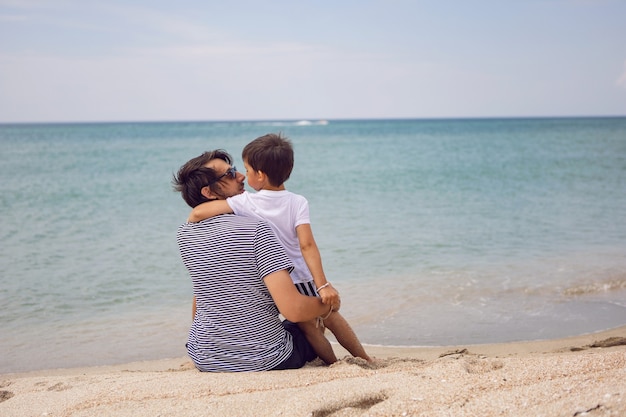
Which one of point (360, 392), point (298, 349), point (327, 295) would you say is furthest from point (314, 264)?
point (360, 392)

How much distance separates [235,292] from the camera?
3.44 metres

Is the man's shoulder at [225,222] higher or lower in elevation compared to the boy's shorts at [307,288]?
higher

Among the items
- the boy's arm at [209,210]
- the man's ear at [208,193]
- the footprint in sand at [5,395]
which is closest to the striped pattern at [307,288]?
the boy's arm at [209,210]

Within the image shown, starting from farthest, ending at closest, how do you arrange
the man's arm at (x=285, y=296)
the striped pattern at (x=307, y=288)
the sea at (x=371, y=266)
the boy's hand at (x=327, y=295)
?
the sea at (x=371, y=266), the striped pattern at (x=307, y=288), the boy's hand at (x=327, y=295), the man's arm at (x=285, y=296)

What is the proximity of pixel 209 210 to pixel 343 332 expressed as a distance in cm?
114

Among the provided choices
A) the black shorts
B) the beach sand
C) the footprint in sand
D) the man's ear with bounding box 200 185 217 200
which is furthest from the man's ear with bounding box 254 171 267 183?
the footprint in sand

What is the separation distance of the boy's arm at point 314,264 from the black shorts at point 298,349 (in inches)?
15.3

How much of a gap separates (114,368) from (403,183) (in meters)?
13.4

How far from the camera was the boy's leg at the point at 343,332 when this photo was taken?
12.5ft

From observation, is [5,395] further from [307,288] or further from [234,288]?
[307,288]

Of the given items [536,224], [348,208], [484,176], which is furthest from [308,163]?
[536,224]

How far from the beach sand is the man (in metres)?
0.13

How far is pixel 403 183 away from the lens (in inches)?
688

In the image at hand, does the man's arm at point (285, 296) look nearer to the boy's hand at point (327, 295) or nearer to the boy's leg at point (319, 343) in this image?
the boy's hand at point (327, 295)
